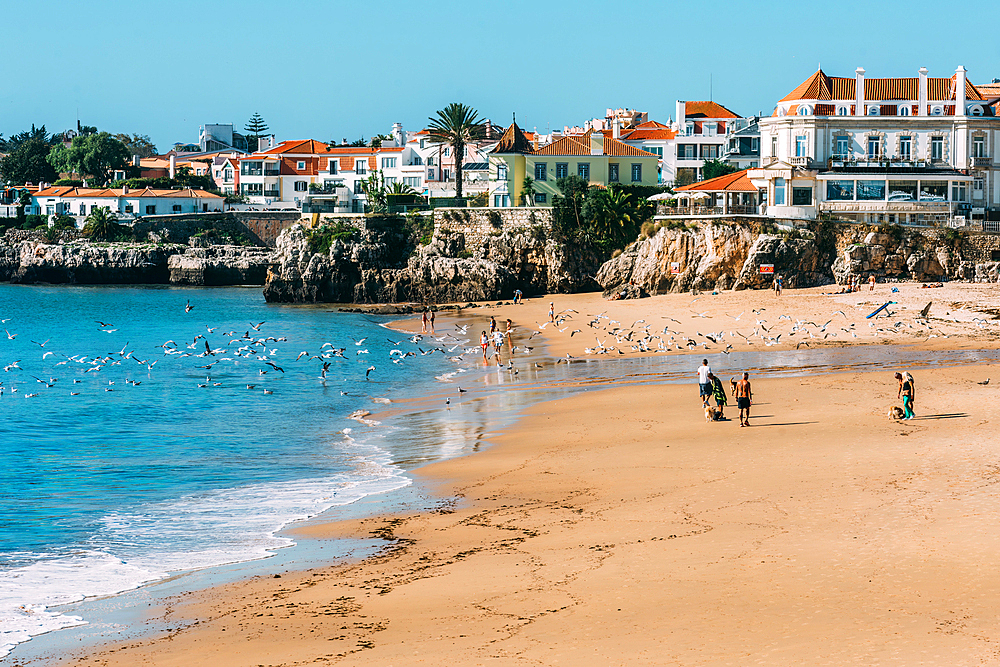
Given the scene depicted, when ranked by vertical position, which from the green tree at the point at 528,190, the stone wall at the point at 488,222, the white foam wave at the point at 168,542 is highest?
the green tree at the point at 528,190

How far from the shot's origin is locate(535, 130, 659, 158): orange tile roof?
7050cm

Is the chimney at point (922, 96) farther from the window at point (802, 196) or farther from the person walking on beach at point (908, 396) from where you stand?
the person walking on beach at point (908, 396)

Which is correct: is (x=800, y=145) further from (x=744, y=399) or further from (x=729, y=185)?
(x=744, y=399)

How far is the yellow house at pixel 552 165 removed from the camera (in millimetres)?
70438

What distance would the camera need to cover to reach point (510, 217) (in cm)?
6462

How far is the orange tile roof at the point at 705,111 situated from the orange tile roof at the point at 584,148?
798 cm

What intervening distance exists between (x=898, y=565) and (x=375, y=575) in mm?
6896

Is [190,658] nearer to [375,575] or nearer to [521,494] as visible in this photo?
[375,575]

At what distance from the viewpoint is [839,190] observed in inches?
2301

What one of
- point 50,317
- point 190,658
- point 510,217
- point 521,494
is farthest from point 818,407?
point 50,317

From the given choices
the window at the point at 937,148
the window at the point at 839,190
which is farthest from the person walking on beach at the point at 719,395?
the window at the point at 937,148

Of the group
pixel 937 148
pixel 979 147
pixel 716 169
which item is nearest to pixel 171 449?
pixel 937 148

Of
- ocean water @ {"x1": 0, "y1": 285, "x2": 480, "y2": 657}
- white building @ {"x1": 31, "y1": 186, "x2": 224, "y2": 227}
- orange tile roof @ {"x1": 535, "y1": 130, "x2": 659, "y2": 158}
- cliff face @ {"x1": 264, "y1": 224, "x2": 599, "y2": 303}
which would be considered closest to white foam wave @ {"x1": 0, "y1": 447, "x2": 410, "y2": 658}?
ocean water @ {"x1": 0, "y1": 285, "x2": 480, "y2": 657}

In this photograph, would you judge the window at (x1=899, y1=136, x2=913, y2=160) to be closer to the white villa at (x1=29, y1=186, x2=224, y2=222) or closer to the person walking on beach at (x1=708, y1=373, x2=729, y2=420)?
the person walking on beach at (x1=708, y1=373, x2=729, y2=420)
